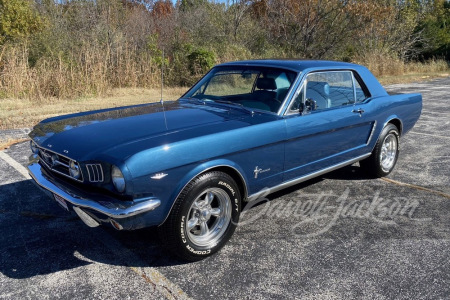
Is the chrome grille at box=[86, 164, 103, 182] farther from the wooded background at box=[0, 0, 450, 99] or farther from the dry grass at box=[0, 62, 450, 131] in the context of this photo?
Answer: the wooded background at box=[0, 0, 450, 99]

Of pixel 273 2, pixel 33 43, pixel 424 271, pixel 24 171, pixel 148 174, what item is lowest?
pixel 424 271

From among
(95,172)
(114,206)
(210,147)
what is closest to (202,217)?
(210,147)

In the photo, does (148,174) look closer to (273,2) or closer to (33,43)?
(33,43)

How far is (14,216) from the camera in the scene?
3.96 metres

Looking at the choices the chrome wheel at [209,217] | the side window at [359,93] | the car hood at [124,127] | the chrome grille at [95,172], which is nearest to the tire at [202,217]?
the chrome wheel at [209,217]

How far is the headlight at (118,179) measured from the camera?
2701mm

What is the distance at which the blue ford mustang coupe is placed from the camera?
9.16ft

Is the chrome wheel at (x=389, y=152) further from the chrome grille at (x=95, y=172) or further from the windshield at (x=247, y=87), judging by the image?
the chrome grille at (x=95, y=172)

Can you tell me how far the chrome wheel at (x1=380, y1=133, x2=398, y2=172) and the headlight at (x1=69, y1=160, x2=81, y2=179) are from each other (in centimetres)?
390

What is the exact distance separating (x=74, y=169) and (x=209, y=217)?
1131 mm

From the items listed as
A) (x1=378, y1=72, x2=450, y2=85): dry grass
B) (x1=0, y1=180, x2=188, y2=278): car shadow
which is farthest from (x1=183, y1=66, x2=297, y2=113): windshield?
(x1=378, y1=72, x2=450, y2=85): dry grass

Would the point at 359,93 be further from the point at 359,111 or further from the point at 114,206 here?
the point at 114,206

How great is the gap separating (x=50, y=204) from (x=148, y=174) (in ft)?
6.89

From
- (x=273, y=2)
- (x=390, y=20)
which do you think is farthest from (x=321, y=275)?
(x=390, y=20)
